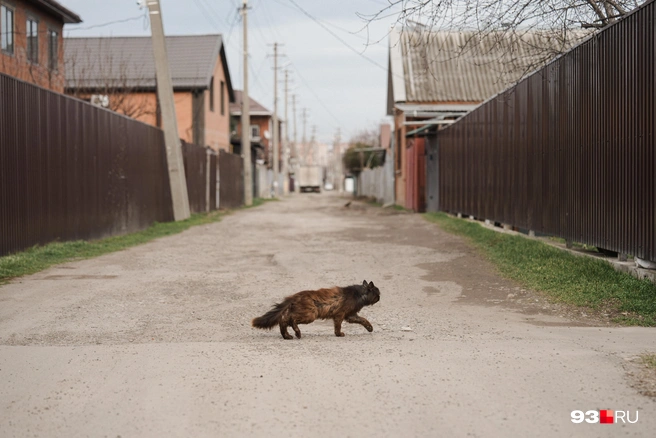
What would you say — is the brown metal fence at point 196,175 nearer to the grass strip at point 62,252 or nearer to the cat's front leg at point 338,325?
the grass strip at point 62,252

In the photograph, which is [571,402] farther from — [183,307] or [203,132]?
[203,132]

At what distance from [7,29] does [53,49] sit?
3631mm

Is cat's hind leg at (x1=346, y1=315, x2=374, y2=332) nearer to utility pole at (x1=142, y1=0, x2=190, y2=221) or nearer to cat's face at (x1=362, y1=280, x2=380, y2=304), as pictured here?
cat's face at (x1=362, y1=280, x2=380, y2=304)

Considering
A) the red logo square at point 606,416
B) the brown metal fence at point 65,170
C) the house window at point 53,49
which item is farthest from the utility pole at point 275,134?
the red logo square at point 606,416

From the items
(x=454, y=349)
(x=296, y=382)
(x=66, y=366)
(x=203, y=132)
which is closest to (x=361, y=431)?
(x=296, y=382)

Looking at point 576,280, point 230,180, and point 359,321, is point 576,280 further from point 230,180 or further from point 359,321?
point 230,180

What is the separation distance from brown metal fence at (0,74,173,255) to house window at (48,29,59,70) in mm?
7966

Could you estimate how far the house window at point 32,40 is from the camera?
24562 mm

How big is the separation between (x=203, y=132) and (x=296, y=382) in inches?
1343

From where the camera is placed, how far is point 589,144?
10.3 metres

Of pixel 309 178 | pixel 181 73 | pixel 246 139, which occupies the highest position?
pixel 181 73

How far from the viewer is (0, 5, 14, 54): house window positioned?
22.7 metres

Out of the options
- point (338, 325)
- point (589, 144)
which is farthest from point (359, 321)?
point (589, 144)

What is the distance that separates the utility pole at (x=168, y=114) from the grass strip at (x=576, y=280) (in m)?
11.4
